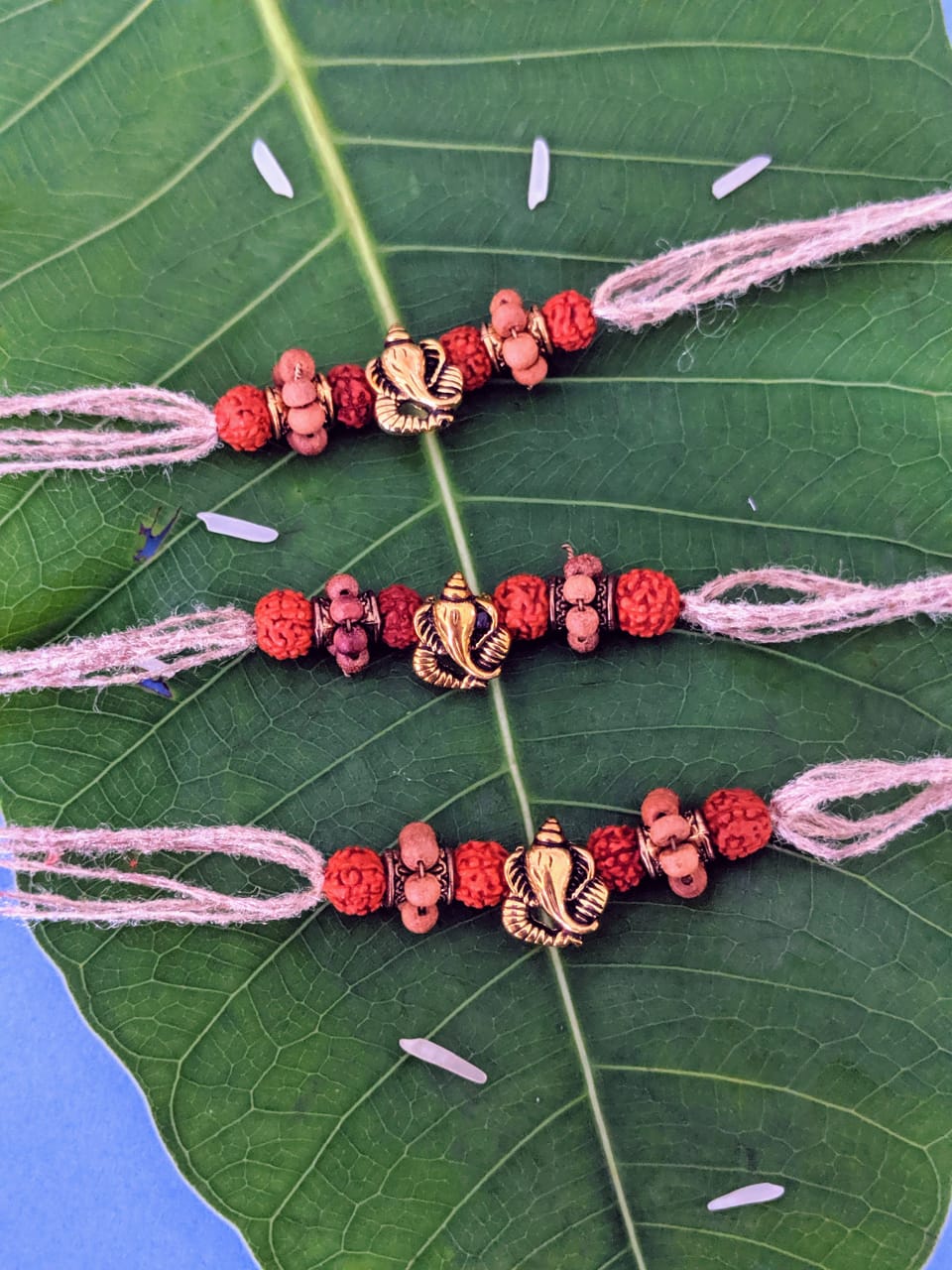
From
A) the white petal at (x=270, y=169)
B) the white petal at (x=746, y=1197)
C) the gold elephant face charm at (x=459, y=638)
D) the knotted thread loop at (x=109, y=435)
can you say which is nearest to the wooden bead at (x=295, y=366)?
the knotted thread loop at (x=109, y=435)

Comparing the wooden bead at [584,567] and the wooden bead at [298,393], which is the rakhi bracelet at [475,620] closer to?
the wooden bead at [584,567]

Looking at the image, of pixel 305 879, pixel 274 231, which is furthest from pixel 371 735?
pixel 274 231

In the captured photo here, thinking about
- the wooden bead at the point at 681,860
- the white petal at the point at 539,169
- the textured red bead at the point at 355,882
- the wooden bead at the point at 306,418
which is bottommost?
the wooden bead at the point at 681,860

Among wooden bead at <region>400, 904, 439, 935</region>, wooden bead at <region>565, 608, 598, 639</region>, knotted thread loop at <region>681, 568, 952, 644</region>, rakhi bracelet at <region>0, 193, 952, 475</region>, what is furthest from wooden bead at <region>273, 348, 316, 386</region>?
wooden bead at <region>400, 904, 439, 935</region>

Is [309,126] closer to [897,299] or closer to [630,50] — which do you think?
[630,50]

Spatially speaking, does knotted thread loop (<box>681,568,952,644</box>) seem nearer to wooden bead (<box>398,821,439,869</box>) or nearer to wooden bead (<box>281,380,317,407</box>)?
wooden bead (<box>398,821,439,869</box>)

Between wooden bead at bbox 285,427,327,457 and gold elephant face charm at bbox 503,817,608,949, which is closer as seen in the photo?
gold elephant face charm at bbox 503,817,608,949
